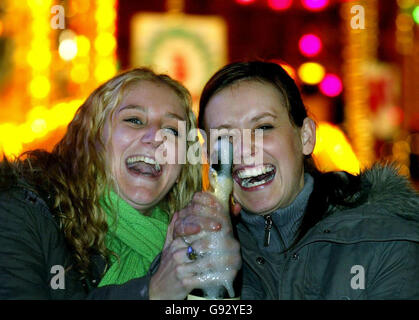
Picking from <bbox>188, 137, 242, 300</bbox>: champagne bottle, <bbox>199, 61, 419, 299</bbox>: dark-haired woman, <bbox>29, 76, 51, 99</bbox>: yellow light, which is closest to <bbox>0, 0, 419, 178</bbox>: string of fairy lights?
<bbox>29, 76, 51, 99</bbox>: yellow light

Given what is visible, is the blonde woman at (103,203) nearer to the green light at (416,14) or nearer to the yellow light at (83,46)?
the yellow light at (83,46)

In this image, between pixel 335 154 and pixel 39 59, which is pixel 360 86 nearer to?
pixel 335 154

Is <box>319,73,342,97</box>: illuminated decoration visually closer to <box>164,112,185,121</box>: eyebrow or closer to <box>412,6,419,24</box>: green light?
<box>412,6,419,24</box>: green light

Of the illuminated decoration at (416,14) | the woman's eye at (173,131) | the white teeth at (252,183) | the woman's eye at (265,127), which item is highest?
the illuminated decoration at (416,14)

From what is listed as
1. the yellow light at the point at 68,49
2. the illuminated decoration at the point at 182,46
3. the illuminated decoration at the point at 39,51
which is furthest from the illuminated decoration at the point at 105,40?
the illuminated decoration at the point at 39,51

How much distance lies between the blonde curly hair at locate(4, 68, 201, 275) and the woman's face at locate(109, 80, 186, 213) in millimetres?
46

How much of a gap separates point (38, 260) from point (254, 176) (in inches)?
30.7

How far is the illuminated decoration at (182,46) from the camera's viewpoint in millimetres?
5023

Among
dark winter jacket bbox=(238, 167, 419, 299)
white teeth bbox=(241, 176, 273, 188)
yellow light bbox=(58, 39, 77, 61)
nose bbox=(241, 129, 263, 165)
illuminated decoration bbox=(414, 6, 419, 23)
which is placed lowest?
dark winter jacket bbox=(238, 167, 419, 299)

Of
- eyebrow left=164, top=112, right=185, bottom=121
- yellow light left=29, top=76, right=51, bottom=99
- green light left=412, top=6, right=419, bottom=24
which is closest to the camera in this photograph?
eyebrow left=164, top=112, right=185, bottom=121

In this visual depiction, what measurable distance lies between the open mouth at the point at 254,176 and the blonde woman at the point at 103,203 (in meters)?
0.32

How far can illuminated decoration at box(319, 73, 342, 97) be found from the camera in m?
7.27
